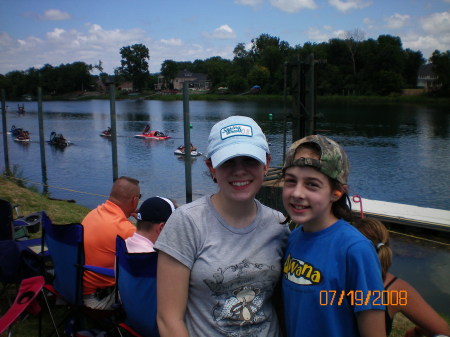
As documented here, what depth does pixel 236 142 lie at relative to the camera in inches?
Result: 71.6

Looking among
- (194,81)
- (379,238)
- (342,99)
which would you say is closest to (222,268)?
(379,238)

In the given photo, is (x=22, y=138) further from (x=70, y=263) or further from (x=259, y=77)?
(x=259, y=77)

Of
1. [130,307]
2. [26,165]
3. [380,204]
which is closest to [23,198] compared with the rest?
[130,307]

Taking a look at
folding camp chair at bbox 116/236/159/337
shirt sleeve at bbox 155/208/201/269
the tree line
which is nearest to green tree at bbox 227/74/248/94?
the tree line

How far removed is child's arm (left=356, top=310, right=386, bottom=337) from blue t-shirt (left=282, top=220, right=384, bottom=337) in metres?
0.04

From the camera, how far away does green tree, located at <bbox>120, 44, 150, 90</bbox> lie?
438 feet

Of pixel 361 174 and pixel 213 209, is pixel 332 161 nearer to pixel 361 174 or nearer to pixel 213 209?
pixel 213 209

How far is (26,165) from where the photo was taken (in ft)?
84.1

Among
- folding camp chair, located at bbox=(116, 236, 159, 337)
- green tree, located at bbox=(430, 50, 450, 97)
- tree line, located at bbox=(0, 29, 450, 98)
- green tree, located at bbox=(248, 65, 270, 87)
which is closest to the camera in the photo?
folding camp chair, located at bbox=(116, 236, 159, 337)

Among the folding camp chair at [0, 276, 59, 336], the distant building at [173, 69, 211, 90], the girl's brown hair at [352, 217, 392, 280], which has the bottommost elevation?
the folding camp chair at [0, 276, 59, 336]

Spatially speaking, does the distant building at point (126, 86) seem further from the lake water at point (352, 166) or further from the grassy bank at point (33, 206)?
the grassy bank at point (33, 206)

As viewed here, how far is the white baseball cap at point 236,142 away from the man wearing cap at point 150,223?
137 cm
